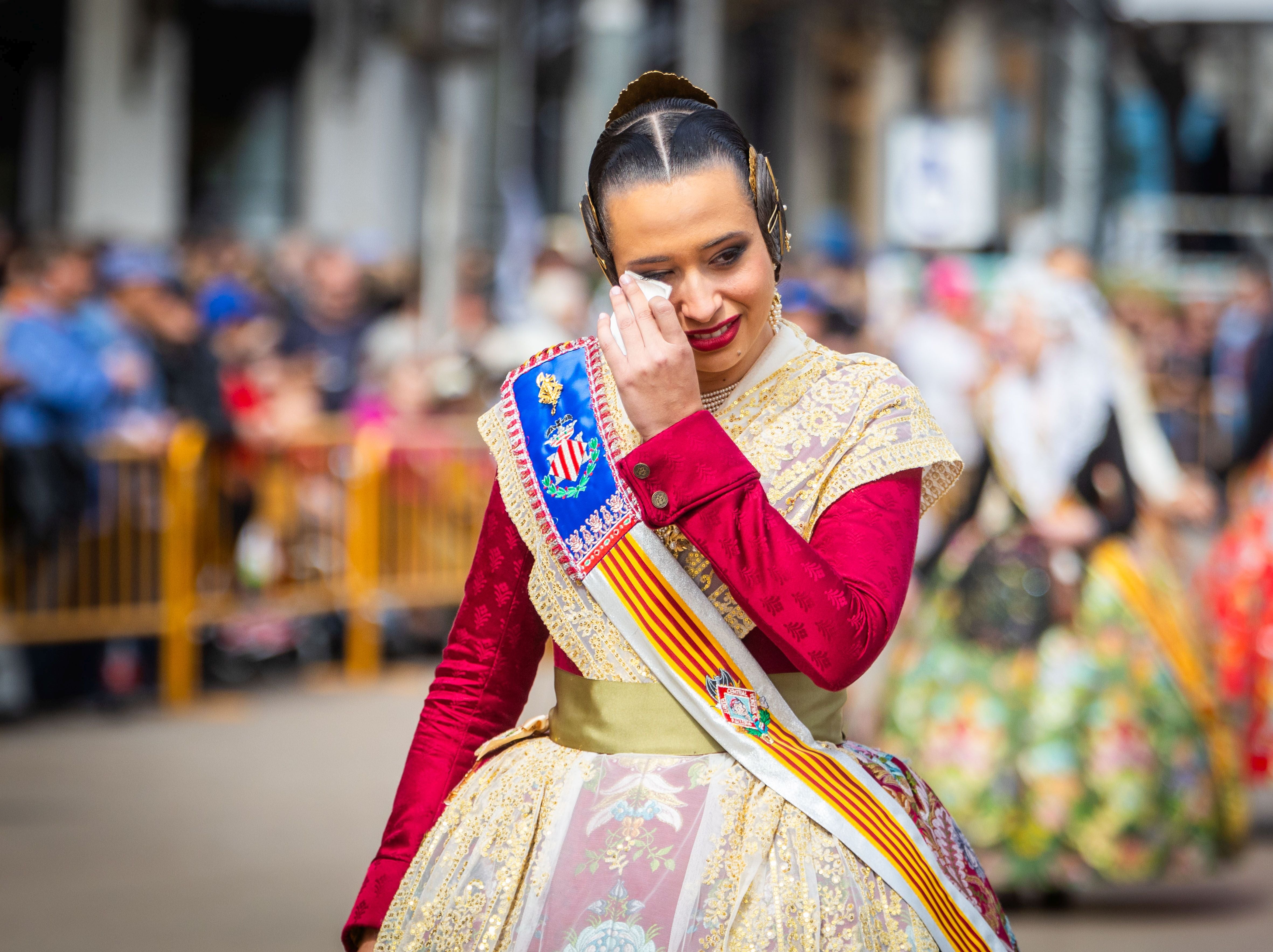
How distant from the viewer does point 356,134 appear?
16.6 meters

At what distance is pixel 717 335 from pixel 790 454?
0.17 metres

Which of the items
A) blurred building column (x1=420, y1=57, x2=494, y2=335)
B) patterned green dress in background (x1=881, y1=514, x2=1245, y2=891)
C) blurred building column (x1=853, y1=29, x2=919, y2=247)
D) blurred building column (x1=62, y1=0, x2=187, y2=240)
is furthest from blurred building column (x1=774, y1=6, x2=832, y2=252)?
patterned green dress in background (x1=881, y1=514, x2=1245, y2=891)

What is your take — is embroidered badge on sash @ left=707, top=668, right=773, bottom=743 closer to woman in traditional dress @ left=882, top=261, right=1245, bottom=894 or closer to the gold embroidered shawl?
the gold embroidered shawl

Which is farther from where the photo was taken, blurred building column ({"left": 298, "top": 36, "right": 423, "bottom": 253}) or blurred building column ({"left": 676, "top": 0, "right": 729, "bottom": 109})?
blurred building column ({"left": 298, "top": 36, "right": 423, "bottom": 253})

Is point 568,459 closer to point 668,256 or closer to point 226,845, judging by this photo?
point 668,256

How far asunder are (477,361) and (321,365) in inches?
40.7

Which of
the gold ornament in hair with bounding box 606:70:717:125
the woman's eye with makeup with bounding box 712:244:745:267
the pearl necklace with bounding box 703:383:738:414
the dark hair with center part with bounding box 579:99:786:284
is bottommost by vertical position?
the pearl necklace with bounding box 703:383:738:414

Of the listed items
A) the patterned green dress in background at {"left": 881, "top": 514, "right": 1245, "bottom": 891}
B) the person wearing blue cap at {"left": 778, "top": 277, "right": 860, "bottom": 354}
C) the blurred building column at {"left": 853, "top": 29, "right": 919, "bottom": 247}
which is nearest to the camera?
the patterned green dress in background at {"left": 881, "top": 514, "right": 1245, "bottom": 891}

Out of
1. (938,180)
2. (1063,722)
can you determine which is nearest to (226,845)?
(1063,722)

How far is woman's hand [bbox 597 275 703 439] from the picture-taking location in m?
1.94

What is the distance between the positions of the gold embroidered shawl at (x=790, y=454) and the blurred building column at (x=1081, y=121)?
59.1 ft

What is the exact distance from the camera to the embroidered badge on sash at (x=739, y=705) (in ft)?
6.64

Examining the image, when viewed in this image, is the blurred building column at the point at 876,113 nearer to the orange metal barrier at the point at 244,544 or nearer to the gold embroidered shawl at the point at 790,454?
the orange metal barrier at the point at 244,544

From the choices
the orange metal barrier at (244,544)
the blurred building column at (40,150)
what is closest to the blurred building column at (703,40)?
the blurred building column at (40,150)
